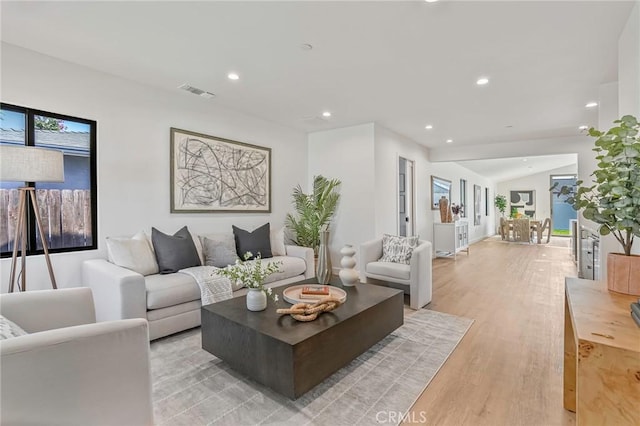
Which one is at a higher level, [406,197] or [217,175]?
[217,175]

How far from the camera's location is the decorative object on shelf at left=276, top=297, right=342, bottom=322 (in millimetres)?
2039

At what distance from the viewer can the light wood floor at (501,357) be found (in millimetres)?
1749

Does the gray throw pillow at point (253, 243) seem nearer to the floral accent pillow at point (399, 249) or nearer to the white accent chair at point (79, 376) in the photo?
the floral accent pillow at point (399, 249)

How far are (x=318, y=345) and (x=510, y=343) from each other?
6.23 feet

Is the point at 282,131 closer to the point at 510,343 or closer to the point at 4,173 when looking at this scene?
the point at 4,173

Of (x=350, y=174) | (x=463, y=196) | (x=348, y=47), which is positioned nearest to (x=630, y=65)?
(x=348, y=47)

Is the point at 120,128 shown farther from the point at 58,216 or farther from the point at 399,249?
the point at 399,249

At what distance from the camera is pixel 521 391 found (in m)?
1.95

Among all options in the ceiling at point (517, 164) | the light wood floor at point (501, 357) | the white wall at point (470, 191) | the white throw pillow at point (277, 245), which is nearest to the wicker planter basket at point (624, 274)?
the light wood floor at point (501, 357)

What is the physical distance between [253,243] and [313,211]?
4.76 feet

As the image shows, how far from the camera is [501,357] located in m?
2.39

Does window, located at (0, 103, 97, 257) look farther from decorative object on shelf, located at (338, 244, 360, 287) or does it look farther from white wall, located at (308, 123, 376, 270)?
white wall, located at (308, 123, 376, 270)

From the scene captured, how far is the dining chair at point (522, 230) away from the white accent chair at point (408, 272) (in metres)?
8.32

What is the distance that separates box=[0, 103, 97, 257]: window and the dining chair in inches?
455
